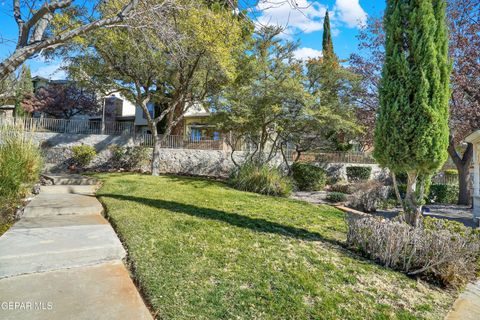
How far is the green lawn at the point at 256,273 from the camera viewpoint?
8.00ft

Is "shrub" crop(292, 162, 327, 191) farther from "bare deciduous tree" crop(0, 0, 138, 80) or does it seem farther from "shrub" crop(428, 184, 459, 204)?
"bare deciduous tree" crop(0, 0, 138, 80)

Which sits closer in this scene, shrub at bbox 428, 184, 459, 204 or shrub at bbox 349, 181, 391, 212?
shrub at bbox 349, 181, 391, 212

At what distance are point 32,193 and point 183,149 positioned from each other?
970 centimetres

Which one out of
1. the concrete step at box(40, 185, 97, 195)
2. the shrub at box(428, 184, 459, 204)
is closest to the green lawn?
the concrete step at box(40, 185, 97, 195)

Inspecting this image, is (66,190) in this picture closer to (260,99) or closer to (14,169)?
(14,169)

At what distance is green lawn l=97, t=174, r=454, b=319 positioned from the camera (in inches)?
96.0

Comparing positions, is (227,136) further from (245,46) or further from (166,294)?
(166,294)

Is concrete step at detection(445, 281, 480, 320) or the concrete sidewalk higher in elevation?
the concrete sidewalk

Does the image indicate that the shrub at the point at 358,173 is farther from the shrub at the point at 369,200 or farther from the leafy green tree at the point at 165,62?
the leafy green tree at the point at 165,62

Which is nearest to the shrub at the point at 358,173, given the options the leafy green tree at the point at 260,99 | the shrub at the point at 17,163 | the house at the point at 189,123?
the leafy green tree at the point at 260,99

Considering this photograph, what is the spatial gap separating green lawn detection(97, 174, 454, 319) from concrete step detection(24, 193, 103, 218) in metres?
0.75

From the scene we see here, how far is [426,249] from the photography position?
341 cm

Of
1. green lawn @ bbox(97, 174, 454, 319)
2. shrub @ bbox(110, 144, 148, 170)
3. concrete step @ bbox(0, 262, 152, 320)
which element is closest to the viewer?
concrete step @ bbox(0, 262, 152, 320)

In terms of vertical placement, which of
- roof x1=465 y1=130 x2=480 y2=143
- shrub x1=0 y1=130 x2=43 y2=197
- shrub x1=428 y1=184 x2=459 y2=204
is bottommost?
shrub x1=428 y1=184 x2=459 y2=204
